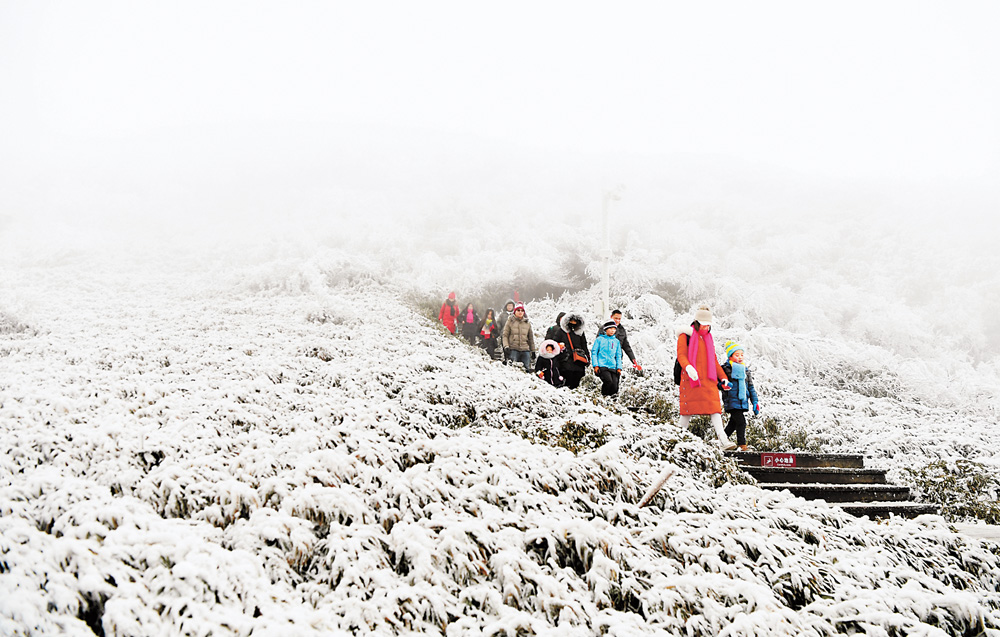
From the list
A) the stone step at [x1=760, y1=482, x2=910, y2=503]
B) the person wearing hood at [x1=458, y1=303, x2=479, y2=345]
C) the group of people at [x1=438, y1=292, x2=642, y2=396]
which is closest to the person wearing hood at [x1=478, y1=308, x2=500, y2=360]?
the person wearing hood at [x1=458, y1=303, x2=479, y2=345]

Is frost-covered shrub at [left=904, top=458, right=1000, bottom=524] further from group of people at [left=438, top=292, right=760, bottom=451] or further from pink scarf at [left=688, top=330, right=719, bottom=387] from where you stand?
pink scarf at [left=688, top=330, right=719, bottom=387]

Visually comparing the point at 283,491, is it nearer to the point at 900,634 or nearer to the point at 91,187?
the point at 900,634

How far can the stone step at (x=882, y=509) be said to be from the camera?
6027mm

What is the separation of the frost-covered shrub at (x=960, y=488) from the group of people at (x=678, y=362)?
2.20 m

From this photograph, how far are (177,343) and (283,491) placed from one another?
6218 mm

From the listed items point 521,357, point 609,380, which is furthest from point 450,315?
→ point 609,380

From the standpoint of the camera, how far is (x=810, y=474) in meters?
6.61

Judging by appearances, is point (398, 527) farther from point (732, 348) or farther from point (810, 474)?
point (732, 348)

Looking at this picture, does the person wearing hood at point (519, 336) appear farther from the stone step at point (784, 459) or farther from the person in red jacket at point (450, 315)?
the stone step at point (784, 459)

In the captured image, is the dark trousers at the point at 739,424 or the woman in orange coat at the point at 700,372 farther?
the dark trousers at the point at 739,424

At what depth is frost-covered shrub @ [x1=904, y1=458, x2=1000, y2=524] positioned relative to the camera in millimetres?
6965

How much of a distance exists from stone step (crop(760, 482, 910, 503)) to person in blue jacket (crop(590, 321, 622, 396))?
241 cm

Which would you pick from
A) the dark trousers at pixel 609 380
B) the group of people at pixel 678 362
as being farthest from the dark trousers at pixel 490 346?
the dark trousers at pixel 609 380

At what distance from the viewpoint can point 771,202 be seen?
22891mm
